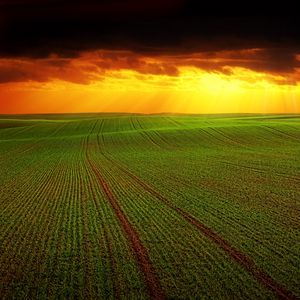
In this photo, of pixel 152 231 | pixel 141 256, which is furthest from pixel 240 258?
pixel 152 231

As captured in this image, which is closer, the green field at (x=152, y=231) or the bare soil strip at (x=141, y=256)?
the bare soil strip at (x=141, y=256)

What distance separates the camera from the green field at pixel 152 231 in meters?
9.68

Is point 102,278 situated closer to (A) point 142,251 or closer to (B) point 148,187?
(A) point 142,251

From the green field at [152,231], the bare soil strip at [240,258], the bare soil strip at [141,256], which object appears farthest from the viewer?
the green field at [152,231]

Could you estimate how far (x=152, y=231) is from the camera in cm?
1387

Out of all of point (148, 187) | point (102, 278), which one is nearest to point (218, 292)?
point (102, 278)

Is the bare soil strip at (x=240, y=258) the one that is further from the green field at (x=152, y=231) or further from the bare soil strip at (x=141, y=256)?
the bare soil strip at (x=141, y=256)

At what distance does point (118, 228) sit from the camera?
14266 millimetres

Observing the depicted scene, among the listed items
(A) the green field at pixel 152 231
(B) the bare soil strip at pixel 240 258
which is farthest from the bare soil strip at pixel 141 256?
(B) the bare soil strip at pixel 240 258

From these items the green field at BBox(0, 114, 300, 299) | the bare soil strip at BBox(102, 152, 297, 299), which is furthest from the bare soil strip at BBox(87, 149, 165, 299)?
the bare soil strip at BBox(102, 152, 297, 299)

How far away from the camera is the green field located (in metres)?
9.68

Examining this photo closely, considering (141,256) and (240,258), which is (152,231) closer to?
(141,256)

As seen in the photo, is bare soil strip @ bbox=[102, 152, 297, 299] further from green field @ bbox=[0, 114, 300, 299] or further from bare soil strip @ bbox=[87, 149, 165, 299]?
bare soil strip @ bbox=[87, 149, 165, 299]

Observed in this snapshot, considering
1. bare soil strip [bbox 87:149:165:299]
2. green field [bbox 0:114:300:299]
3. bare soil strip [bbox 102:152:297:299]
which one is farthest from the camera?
green field [bbox 0:114:300:299]
